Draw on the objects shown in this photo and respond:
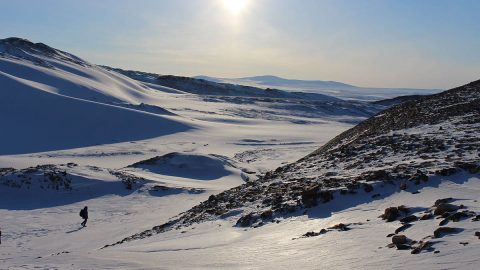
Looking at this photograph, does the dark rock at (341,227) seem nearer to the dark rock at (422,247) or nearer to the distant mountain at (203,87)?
the dark rock at (422,247)

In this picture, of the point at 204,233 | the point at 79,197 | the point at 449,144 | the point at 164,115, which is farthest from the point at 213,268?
the point at 164,115

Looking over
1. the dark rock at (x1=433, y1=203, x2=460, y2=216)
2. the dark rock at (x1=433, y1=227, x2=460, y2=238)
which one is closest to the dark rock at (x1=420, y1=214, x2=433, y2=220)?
the dark rock at (x1=433, y1=203, x2=460, y2=216)

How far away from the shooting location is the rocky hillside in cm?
1335

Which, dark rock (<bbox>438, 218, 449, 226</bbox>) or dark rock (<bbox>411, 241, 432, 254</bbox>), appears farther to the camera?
dark rock (<bbox>438, 218, 449, 226</bbox>)

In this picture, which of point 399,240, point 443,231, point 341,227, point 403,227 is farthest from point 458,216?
point 341,227

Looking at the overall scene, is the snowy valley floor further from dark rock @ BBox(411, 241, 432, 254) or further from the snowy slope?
the snowy slope

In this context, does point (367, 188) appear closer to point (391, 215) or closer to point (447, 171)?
point (447, 171)

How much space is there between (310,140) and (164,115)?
66.4 feet

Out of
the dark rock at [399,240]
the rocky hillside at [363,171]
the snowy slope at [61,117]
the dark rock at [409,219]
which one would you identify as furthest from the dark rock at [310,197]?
the snowy slope at [61,117]

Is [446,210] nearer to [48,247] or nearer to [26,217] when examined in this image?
[48,247]

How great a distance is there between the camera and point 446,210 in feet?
31.8

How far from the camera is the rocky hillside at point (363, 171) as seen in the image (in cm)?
1335

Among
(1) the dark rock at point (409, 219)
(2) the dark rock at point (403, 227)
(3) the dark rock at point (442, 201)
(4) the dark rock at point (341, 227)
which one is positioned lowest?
(4) the dark rock at point (341, 227)

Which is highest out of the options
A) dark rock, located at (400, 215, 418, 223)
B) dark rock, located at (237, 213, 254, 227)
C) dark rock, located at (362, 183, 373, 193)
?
dark rock, located at (362, 183, 373, 193)
